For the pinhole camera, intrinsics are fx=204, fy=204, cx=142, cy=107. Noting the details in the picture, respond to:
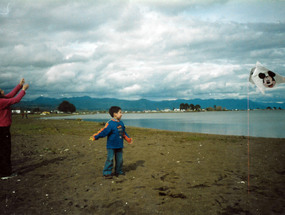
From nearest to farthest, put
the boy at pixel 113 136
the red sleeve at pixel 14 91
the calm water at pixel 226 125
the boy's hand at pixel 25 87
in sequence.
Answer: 1. the boy's hand at pixel 25 87
2. the red sleeve at pixel 14 91
3. the boy at pixel 113 136
4. the calm water at pixel 226 125

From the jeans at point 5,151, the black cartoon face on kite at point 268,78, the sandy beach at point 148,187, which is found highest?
the black cartoon face on kite at point 268,78

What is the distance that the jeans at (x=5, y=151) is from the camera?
7074mm

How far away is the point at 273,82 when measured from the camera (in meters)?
7.36

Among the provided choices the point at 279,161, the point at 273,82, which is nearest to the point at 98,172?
the point at 273,82

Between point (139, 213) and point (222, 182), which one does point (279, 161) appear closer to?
point (222, 182)

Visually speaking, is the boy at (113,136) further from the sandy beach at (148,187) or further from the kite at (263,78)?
the kite at (263,78)

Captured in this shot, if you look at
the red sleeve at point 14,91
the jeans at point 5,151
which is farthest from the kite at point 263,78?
the jeans at point 5,151

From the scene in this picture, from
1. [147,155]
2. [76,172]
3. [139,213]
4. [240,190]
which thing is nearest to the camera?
[139,213]

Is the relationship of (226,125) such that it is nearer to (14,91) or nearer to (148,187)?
(148,187)

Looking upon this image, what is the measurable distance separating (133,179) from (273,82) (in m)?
6.15

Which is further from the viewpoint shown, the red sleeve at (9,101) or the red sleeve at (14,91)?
the red sleeve at (14,91)

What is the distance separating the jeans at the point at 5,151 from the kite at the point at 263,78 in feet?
30.1

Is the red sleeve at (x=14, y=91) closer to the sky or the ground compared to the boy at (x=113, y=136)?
closer to the sky

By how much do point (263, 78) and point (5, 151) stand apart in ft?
31.6
